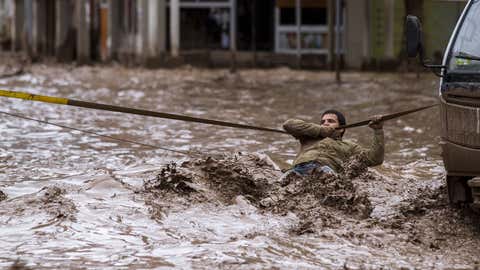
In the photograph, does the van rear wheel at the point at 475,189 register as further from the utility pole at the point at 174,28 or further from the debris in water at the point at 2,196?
the utility pole at the point at 174,28

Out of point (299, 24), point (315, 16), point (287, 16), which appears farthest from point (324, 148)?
point (287, 16)

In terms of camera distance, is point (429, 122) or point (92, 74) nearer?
point (429, 122)

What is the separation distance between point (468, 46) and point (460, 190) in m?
1.07

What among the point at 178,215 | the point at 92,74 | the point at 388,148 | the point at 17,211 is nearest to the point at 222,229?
the point at 178,215

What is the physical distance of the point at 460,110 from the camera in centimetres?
730

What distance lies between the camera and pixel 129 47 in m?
33.2

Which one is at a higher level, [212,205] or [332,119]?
[332,119]

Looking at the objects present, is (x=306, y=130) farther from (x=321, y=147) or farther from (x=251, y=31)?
(x=251, y=31)

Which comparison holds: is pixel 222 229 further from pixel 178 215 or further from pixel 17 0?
pixel 17 0

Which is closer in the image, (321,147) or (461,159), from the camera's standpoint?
(461,159)

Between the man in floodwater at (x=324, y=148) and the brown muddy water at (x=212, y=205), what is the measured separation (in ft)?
0.51

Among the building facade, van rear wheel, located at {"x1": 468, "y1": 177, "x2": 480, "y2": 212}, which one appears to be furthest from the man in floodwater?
the building facade

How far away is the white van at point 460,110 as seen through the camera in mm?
7215

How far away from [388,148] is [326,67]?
16573 mm
